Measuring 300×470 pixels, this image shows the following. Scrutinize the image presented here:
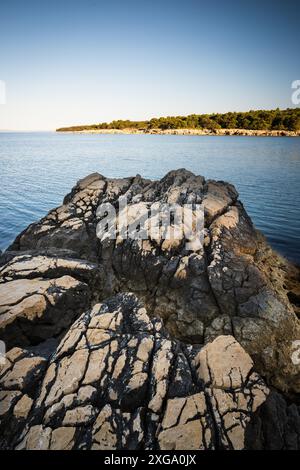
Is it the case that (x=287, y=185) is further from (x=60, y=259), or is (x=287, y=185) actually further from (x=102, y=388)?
(x=102, y=388)

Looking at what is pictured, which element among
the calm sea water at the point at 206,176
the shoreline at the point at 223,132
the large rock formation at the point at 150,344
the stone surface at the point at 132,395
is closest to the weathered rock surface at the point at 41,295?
the large rock formation at the point at 150,344

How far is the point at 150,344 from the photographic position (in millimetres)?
6629

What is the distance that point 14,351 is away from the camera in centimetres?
665

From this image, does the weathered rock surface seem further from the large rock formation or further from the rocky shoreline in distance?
the rocky shoreline in distance

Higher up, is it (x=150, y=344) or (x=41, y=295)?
(x=41, y=295)

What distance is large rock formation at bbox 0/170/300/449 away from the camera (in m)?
5.13

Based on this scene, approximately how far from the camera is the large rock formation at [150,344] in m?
5.13

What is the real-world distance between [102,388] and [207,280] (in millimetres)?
5566

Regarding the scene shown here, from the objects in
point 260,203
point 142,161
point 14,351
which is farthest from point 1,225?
point 142,161

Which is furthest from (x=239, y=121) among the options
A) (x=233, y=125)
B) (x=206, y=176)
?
(x=206, y=176)

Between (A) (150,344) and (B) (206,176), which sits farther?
(B) (206,176)

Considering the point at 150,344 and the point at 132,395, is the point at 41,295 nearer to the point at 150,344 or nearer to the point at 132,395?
the point at 150,344

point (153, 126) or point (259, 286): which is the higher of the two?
point (153, 126)

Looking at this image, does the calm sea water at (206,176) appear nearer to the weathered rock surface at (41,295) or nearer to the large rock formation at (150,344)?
the large rock formation at (150,344)
